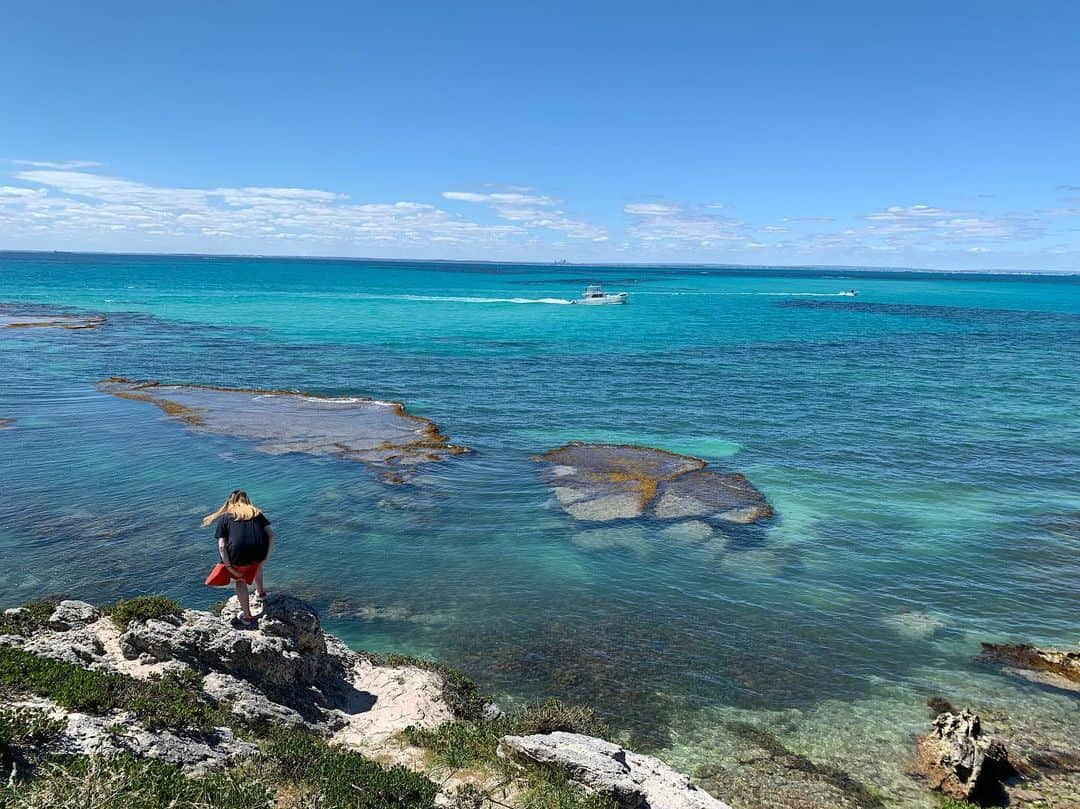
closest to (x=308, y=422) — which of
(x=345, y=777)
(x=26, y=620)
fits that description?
(x=26, y=620)

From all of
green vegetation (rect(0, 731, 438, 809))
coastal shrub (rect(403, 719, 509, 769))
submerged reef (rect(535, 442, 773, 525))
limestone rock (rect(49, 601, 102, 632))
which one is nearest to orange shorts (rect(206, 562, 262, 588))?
limestone rock (rect(49, 601, 102, 632))

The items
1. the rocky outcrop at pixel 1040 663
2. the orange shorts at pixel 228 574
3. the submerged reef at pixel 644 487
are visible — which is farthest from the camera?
the submerged reef at pixel 644 487

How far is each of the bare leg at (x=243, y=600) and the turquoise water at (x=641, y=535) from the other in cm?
378

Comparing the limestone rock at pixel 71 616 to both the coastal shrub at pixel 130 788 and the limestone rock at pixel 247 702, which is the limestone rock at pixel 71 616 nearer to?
the limestone rock at pixel 247 702

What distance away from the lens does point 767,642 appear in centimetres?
1648

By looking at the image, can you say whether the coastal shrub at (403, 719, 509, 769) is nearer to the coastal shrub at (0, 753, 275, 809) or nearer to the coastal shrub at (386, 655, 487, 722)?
the coastal shrub at (386, 655, 487, 722)

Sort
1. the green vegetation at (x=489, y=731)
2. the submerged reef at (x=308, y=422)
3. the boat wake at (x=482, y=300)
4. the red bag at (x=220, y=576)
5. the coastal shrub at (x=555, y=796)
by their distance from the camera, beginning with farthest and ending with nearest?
the boat wake at (x=482, y=300)
the submerged reef at (x=308, y=422)
the red bag at (x=220, y=576)
the green vegetation at (x=489, y=731)
the coastal shrub at (x=555, y=796)

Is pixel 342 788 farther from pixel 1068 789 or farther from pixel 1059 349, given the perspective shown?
pixel 1059 349

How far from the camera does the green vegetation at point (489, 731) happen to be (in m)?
10.5

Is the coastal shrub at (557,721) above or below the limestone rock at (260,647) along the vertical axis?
below

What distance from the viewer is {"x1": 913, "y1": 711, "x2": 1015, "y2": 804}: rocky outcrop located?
37.8 ft

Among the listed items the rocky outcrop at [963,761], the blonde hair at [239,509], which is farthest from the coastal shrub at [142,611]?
the rocky outcrop at [963,761]

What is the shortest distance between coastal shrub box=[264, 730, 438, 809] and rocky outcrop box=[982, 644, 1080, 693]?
13.2 metres

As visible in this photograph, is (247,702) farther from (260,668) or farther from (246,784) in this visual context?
(246,784)
